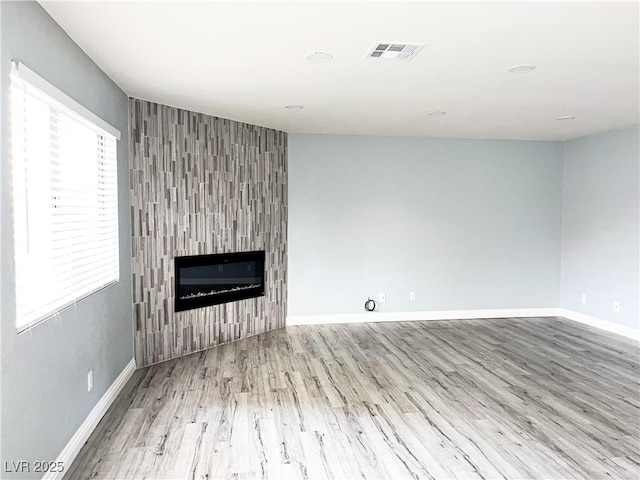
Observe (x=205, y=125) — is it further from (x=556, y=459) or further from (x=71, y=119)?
(x=556, y=459)

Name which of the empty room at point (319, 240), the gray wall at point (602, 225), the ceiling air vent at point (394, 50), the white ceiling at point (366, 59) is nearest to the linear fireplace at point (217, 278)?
the empty room at point (319, 240)

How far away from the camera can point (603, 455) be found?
9.04 ft

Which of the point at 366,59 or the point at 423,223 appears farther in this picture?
the point at 423,223

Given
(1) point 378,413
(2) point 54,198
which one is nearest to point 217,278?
(1) point 378,413

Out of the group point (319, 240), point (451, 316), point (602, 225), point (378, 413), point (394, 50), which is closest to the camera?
point (394, 50)

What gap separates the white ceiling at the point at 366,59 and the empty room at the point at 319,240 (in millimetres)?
25

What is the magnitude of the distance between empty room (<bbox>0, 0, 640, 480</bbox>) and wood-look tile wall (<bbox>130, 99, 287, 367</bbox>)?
3 cm

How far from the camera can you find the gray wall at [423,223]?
19.8 feet

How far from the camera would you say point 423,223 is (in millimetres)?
Answer: 6297

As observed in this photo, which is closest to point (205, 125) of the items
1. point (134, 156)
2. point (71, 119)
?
point (134, 156)

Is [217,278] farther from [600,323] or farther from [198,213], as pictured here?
[600,323]

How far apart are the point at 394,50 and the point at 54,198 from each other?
2146 mm

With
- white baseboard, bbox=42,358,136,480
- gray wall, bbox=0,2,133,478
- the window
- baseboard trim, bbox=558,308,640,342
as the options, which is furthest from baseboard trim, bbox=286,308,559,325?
the window

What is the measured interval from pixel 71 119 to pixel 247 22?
1.22 m
